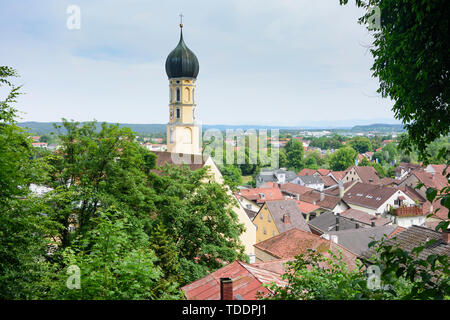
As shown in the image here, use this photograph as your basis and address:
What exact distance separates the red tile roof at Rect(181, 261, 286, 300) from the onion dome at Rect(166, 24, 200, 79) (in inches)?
1176

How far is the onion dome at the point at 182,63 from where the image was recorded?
125ft

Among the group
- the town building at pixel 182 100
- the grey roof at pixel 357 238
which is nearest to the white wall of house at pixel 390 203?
the grey roof at pixel 357 238

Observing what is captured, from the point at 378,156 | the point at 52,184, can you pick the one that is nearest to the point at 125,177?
the point at 52,184

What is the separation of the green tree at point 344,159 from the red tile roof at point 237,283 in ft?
336

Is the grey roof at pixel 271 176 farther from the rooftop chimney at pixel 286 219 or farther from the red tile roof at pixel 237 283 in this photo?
the red tile roof at pixel 237 283

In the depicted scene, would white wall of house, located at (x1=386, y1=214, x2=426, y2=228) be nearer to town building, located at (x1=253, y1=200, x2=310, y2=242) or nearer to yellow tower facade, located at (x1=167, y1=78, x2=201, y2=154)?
town building, located at (x1=253, y1=200, x2=310, y2=242)

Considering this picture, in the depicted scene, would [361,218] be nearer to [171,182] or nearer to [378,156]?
[171,182]

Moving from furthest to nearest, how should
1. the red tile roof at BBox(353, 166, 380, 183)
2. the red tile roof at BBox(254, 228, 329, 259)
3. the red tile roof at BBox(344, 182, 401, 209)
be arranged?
the red tile roof at BBox(353, 166, 380, 183) < the red tile roof at BBox(344, 182, 401, 209) < the red tile roof at BBox(254, 228, 329, 259)

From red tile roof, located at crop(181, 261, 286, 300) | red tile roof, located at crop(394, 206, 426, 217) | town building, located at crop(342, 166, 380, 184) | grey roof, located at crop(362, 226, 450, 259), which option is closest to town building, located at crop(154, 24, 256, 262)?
red tile roof, located at crop(394, 206, 426, 217)

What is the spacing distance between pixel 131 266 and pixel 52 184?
35.7ft

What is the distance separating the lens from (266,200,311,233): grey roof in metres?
32.5

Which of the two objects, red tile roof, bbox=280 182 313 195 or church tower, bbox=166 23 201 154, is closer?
church tower, bbox=166 23 201 154

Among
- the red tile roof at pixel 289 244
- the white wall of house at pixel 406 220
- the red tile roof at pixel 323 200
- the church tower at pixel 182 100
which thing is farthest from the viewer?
the red tile roof at pixel 323 200

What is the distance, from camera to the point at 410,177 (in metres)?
64.3
